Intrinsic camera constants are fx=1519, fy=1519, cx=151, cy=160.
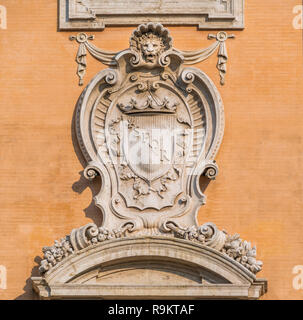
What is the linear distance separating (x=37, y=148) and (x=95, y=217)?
3.51 ft

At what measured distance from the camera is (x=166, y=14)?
58.9 feet

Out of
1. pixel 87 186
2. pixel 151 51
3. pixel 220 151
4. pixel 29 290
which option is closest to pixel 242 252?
pixel 220 151

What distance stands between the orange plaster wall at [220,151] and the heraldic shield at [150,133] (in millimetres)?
203

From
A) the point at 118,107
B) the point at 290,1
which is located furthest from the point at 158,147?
the point at 290,1

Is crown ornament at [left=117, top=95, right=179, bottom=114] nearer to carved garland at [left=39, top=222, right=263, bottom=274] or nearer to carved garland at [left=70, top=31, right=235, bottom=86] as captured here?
carved garland at [left=70, top=31, right=235, bottom=86]

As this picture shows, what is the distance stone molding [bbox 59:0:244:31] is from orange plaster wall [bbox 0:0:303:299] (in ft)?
0.39

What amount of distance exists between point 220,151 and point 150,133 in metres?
0.84

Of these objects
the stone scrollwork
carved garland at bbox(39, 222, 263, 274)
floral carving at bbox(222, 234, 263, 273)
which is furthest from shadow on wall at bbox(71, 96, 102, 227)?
floral carving at bbox(222, 234, 263, 273)

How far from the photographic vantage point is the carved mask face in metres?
17.7

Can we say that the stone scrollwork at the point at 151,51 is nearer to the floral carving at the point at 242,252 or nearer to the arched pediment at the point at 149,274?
the floral carving at the point at 242,252

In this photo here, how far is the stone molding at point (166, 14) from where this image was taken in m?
18.0

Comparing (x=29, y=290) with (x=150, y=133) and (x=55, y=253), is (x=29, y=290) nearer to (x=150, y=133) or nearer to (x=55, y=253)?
(x=55, y=253)

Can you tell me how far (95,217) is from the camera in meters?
17.5

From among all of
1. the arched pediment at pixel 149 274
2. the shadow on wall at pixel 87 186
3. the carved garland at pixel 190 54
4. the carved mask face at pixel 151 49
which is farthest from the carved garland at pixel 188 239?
the carved mask face at pixel 151 49
